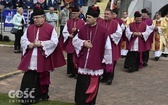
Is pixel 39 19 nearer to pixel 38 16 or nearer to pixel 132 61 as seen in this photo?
pixel 38 16

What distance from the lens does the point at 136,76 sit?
10.3 meters

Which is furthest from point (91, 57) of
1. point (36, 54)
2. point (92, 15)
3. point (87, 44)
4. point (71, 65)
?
point (71, 65)

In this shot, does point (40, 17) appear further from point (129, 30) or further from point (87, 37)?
point (129, 30)

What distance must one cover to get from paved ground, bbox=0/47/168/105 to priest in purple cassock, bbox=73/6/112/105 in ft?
2.30

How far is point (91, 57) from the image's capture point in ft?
21.9

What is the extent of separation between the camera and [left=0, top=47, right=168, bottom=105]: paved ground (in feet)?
25.0

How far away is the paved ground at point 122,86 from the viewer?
25.0ft

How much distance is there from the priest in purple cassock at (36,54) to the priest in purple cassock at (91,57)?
1.98ft

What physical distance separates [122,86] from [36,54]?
2.82 m

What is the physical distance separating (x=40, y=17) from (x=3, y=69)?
378 cm

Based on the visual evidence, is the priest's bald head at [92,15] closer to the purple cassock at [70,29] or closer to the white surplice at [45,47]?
the white surplice at [45,47]

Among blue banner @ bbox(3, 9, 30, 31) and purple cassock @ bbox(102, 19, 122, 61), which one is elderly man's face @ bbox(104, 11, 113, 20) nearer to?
purple cassock @ bbox(102, 19, 122, 61)

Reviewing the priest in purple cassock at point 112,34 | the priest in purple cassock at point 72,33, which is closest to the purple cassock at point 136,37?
the priest in purple cassock at point 112,34

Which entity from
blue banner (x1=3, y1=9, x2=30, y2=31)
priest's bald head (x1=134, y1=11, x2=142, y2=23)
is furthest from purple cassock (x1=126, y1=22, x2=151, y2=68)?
blue banner (x1=3, y1=9, x2=30, y2=31)
